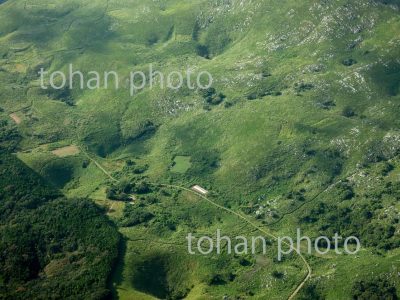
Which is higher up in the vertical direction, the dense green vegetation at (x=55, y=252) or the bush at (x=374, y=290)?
the bush at (x=374, y=290)

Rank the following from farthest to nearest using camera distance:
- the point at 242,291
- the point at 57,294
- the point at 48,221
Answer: the point at 48,221
the point at 242,291
the point at 57,294

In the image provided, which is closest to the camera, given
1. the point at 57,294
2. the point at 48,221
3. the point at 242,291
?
the point at 57,294

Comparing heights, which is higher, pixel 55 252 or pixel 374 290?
pixel 374 290

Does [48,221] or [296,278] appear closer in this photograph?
[296,278]

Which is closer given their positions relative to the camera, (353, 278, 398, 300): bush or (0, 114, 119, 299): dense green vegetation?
(353, 278, 398, 300): bush

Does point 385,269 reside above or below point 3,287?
above

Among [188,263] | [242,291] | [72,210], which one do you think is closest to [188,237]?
[188,263]

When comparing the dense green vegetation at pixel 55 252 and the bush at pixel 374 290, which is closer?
the bush at pixel 374 290

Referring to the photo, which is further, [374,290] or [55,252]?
[55,252]

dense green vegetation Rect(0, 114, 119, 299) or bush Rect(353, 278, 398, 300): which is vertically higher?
bush Rect(353, 278, 398, 300)

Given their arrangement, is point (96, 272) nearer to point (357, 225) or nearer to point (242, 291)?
point (242, 291)
